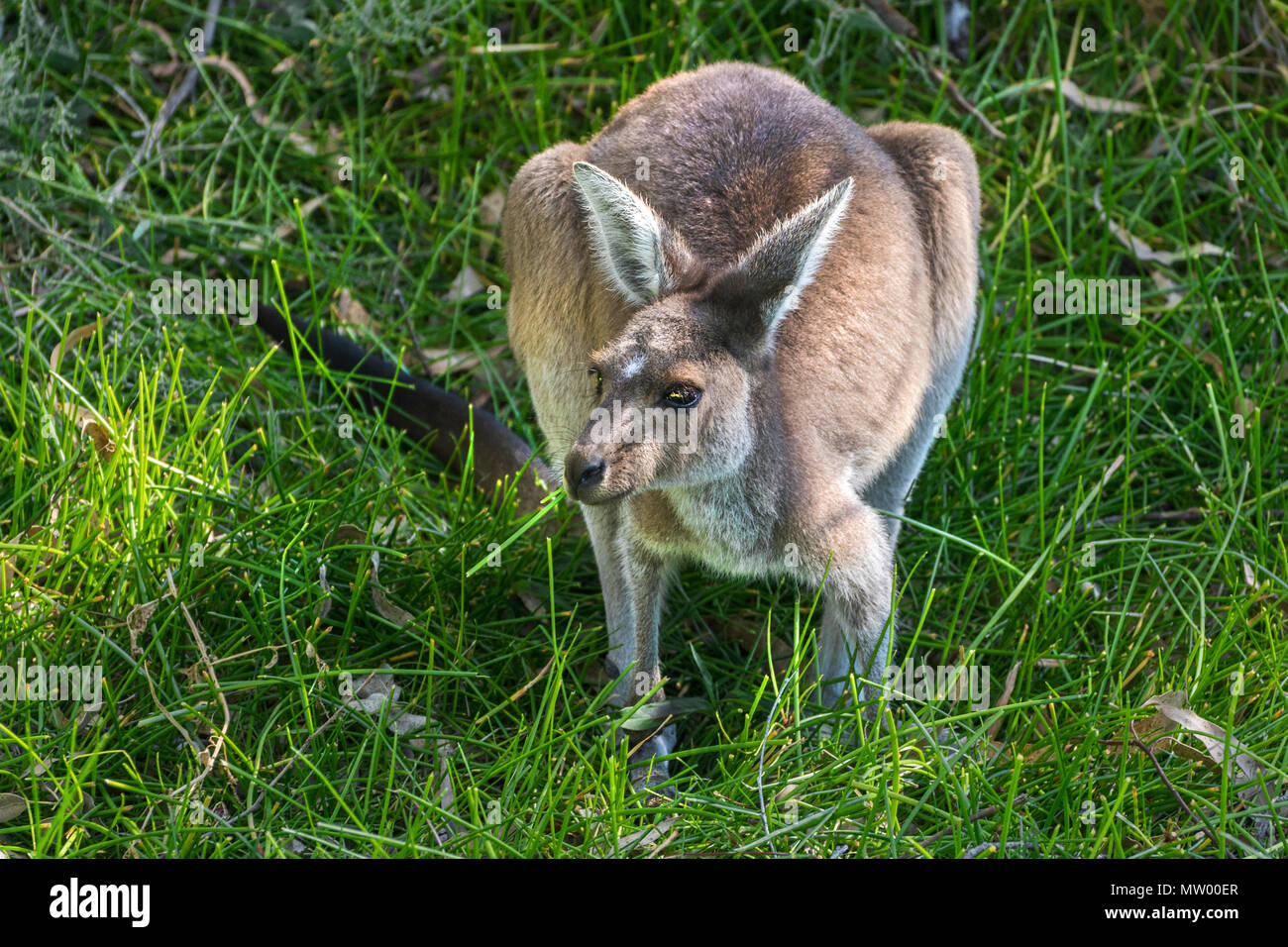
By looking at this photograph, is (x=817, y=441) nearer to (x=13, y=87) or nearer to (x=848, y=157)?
(x=848, y=157)

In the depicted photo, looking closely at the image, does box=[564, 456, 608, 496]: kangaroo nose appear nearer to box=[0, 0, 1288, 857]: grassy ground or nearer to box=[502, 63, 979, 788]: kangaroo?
box=[502, 63, 979, 788]: kangaroo

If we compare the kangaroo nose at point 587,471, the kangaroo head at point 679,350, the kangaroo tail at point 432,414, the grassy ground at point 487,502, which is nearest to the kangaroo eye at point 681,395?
the kangaroo head at point 679,350

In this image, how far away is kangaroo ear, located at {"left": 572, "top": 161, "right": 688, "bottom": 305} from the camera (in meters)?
3.68

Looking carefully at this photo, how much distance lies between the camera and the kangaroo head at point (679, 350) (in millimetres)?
3525

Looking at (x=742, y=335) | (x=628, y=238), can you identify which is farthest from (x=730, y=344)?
(x=628, y=238)

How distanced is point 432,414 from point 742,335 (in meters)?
1.60

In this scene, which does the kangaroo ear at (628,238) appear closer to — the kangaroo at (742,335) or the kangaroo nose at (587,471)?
the kangaroo at (742,335)

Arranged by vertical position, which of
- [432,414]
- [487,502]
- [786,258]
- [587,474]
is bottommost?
[487,502]

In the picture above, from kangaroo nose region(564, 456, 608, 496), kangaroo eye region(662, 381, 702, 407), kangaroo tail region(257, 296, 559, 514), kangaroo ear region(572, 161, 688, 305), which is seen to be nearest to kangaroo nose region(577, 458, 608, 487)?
kangaroo nose region(564, 456, 608, 496)

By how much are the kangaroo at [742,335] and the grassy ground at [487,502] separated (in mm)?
257

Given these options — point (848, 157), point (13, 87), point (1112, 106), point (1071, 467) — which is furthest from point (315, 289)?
point (1112, 106)

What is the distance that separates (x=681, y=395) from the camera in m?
3.57

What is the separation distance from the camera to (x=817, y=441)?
157 inches

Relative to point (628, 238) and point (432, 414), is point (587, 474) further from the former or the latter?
point (432, 414)
